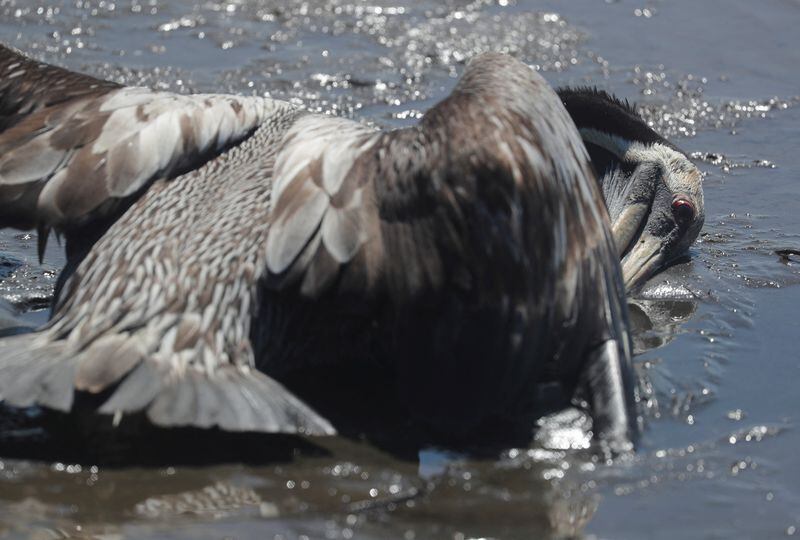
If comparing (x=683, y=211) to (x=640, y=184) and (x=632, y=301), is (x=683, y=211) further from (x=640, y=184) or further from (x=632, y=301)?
(x=632, y=301)

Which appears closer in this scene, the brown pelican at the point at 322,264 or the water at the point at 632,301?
the water at the point at 632,301

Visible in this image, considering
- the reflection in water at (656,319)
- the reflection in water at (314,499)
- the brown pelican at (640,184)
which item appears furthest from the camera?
the brown pelican at (640,184)

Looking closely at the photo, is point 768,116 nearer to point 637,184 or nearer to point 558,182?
point 637,184

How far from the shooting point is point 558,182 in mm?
3516

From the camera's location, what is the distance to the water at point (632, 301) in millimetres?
3133

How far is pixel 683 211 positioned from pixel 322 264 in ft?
8.01

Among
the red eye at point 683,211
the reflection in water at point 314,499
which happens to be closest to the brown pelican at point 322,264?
the reflection in water at point 314,499

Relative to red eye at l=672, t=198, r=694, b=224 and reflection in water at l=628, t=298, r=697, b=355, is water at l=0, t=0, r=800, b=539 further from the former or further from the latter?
red eye at l=672, t=198, r=694, b=224

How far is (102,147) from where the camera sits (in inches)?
149

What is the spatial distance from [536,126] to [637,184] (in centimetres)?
207

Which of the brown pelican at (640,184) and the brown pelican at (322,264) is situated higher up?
the brown pelican at (322,264)

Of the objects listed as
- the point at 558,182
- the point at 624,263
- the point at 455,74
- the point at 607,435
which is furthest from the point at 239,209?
the point at 455,74

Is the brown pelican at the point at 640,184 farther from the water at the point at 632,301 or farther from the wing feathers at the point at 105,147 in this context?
the wing feathers at the point at 105,147

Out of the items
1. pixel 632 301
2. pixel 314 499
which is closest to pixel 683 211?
pixel 632 301
